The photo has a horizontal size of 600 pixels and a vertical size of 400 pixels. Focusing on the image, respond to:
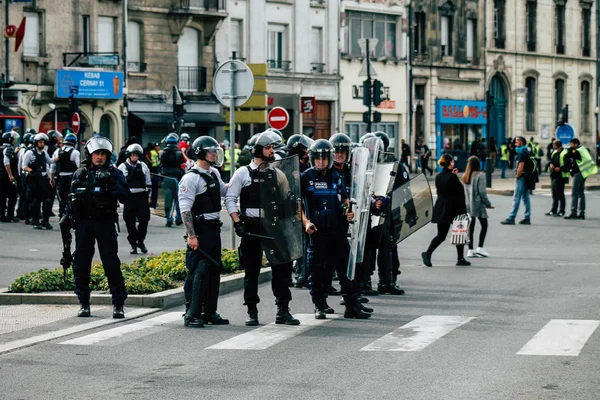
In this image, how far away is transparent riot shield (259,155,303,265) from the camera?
12242mm

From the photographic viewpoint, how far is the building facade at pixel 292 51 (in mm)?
50281

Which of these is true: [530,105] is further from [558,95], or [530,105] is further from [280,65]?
[280,65]

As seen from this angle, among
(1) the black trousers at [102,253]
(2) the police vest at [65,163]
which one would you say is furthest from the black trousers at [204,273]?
(2) the police vest at [65,163]

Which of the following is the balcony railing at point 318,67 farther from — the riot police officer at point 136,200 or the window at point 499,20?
the riot police officer at point 136,200

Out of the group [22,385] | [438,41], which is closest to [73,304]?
[22,385]

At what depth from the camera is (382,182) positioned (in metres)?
14.2

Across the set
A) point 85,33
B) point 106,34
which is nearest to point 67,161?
point 85,33

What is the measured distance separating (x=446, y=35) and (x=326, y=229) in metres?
49.6

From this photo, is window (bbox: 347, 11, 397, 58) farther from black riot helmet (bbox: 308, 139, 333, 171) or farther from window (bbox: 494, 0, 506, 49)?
black riot helmet (bbox: 308, 139, 333, 171)

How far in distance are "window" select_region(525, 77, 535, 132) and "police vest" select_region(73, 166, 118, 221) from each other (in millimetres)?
54700

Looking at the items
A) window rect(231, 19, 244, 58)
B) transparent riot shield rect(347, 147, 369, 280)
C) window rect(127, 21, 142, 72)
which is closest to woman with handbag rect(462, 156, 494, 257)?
transparent riot shield rect(347, 147, 369, 280)

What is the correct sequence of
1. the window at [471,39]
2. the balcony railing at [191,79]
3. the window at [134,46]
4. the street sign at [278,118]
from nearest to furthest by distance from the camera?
1. the street sign at [278,118]
2. the window at [134,46]
3. the balcony railing at [191,79]
4. the window at [471,39]

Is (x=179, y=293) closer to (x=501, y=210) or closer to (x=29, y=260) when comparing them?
(x=29, y=260)

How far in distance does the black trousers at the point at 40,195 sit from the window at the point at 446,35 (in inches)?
1492
